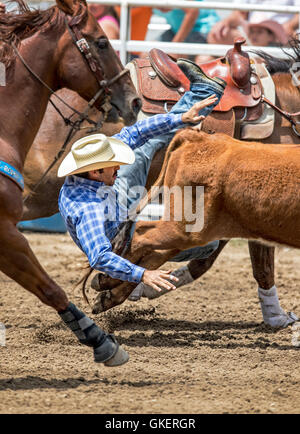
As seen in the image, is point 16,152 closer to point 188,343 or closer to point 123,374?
point 123,374

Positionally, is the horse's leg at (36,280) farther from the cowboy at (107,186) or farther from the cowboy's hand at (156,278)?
the cowboy's hand at (156,278)

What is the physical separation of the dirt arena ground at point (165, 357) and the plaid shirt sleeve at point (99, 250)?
57 centimetres

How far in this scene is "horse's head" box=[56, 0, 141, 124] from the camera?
4.45 m

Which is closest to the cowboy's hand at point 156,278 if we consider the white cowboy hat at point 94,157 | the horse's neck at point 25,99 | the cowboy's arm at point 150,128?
the white cowboy hat at point 94,157

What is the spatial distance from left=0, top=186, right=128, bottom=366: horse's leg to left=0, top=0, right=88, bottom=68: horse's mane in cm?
96

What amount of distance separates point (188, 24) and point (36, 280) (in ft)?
18.4

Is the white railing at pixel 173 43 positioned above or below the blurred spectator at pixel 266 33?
above

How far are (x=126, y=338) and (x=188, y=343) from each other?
1.31ft

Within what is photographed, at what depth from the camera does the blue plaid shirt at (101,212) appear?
355cm

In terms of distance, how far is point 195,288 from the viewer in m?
6.35

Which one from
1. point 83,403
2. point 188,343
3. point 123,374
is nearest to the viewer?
point 83,403

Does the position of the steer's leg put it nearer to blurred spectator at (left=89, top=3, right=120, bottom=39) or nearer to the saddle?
the saddle
